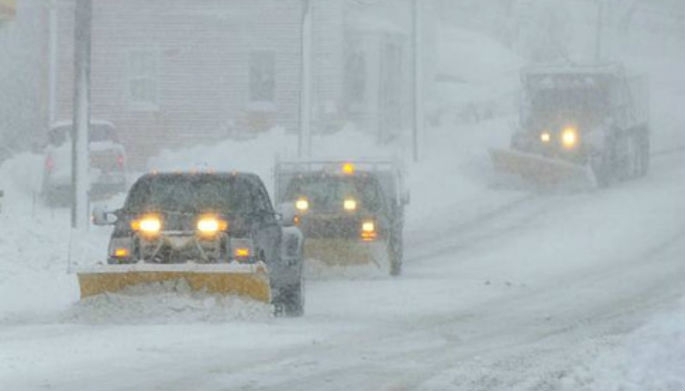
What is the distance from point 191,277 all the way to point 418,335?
227cm

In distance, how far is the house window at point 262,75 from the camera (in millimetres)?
49969

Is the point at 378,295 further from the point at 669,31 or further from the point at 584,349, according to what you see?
the point at 669,31

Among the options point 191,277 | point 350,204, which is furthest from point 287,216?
point 350,204

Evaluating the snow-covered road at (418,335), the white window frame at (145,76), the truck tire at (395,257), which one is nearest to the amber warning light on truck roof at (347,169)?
the truck tire at (395,257)

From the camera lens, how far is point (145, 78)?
4994 centimetres

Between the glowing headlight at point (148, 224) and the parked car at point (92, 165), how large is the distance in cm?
1990

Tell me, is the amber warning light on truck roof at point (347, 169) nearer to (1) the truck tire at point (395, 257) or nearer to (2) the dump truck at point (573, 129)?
(1) the truck tire at point (395, 257)

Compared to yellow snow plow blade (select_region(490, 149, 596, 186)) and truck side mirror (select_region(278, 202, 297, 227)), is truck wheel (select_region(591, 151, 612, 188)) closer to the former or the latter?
yellow snow plow blade (select_region(490, 149, 596, 186))

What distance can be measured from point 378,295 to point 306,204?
3.92 meters

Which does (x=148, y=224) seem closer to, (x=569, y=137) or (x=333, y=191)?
(x=333, y=191)

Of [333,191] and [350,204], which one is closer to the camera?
[350,204]

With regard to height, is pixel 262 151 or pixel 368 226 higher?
pixel 262 151

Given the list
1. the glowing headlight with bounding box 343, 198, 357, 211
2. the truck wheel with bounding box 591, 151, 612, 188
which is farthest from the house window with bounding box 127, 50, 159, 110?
the glowing headlight with bounding box 343, 198, 357, 211

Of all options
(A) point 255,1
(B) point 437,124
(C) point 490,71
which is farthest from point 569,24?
(A) point 255,1
